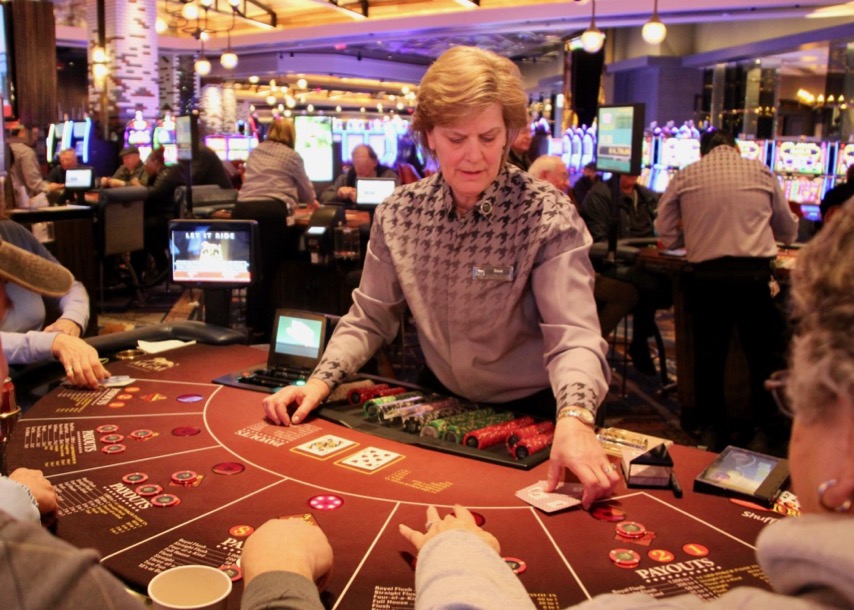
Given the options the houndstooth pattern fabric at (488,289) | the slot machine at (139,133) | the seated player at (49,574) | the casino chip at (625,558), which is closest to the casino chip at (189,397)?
the houndstooth pattern fabric at (488,289)

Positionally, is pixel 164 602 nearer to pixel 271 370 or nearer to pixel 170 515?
pixel 170 515

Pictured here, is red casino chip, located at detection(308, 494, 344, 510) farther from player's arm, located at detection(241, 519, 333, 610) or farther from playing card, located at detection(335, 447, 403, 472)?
player's arm, located at detection(241, 519, 333, 610)

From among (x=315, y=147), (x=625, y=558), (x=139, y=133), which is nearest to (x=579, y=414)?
(x=625, y=558)

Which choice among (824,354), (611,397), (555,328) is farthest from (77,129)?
(824,354)

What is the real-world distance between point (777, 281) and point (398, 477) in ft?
11.5

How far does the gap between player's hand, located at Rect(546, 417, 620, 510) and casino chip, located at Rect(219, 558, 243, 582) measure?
0.61 metres

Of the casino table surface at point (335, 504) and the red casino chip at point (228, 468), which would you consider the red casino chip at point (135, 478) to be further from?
the red casino chip at point (228, 468)

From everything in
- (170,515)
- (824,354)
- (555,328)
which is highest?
(824,354)

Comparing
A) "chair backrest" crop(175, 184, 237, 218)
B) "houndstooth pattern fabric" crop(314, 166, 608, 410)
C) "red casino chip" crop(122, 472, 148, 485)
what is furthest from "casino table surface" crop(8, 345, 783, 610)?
"chair backrest" crop(175, 184, 237, 218)

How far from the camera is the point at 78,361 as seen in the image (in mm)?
2277

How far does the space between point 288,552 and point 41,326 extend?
206cm

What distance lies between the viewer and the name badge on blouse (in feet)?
6.25

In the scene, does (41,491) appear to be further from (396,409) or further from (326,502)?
(396,409)

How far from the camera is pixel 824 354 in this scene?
694mm
